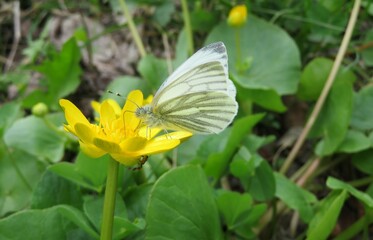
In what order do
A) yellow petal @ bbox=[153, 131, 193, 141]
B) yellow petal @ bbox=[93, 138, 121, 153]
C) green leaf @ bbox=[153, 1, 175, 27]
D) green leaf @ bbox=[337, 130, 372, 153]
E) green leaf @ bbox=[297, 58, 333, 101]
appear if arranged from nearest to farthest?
yellow petal @ bbox=[93, 138, 121, 153] → yellow petal @ bbox=[153, 131, 193, 141] → green leaf @ bbox=[337, 130, 372, 153] → green leaf @ bbox=[297, 58, 333, 101] → green leaf @ bbox=[153, 1, 175, 27]

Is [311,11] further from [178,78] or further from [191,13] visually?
[178,78]

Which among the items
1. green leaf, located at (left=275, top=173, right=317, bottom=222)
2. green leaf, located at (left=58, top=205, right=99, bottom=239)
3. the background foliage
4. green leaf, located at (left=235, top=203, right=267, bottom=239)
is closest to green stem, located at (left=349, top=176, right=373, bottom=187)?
the background foliage

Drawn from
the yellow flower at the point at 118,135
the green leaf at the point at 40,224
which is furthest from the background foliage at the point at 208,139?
the yellow flower at the point at 118,135

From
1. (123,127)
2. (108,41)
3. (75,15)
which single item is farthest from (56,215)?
(75,15)

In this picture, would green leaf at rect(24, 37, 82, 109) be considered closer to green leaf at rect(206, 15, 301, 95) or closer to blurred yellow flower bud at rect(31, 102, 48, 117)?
blurred yellow flower bud at rect(31, 102, 48, 117)

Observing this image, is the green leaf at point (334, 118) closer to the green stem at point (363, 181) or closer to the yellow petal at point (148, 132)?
the green stem at point (363, 181)

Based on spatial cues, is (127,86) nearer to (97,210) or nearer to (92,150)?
(97,210)
